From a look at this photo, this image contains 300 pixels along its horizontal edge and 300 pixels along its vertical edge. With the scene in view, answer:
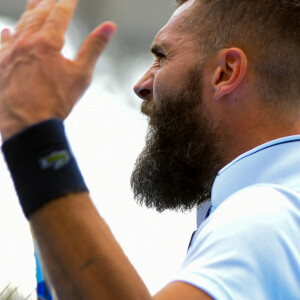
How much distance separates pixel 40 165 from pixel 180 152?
0.62 metres

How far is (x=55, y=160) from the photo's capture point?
0.60 m

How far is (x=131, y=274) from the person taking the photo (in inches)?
22.6

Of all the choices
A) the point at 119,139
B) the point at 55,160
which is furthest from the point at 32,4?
the point at 119,139

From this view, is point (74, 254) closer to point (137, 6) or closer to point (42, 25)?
point (42, 25)

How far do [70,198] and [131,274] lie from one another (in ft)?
0.31

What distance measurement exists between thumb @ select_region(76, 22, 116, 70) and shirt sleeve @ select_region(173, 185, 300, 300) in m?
0.24

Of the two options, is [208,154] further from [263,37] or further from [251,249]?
[251,249]

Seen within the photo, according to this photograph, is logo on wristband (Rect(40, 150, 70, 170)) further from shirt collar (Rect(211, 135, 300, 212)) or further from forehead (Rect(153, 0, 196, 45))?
forehead (Rect(153, 0, 196, 45))

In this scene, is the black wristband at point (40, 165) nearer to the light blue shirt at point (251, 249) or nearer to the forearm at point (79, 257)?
the forearm at point (79, 257)

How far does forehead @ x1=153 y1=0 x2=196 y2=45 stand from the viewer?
49.6 inches

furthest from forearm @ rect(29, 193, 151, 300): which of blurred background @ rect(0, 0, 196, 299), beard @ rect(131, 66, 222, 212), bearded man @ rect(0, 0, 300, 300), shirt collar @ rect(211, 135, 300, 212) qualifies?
blurred background @ rect(0, 0, 196, 299)

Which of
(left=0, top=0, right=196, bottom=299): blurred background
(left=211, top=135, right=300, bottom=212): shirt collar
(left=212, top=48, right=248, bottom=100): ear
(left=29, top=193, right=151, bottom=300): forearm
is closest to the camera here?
(left=29, top=193, right=151, bottom=300): forearm

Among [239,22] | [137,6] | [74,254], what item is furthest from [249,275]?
[137,6]

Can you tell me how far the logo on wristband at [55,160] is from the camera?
1.95 feet
